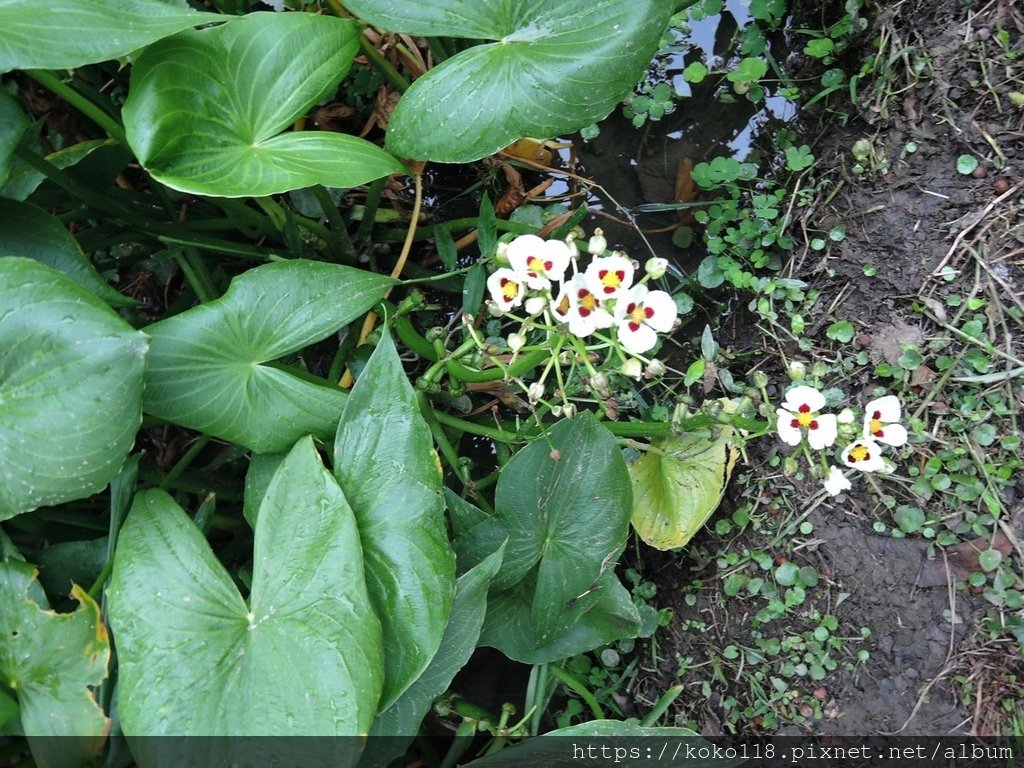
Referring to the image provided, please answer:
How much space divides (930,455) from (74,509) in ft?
6.01

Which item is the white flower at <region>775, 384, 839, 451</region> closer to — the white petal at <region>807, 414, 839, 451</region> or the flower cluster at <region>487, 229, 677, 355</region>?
the white petal at <region>807, 414, 839, 451</region>

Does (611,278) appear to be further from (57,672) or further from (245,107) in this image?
(57,672)

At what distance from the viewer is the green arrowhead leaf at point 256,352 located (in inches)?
47.2

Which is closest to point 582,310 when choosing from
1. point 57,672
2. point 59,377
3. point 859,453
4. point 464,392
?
point 859,453

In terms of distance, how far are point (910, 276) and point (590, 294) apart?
0.91 meters

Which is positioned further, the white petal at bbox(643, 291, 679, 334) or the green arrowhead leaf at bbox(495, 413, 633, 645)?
the green arrowhead leaf at bbox(495, 413, 633, 645)

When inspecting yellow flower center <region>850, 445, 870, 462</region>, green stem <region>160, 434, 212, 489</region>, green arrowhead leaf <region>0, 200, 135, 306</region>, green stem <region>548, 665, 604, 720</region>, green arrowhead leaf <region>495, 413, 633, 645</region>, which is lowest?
green stem <region>548, 665, 604, 720</region>

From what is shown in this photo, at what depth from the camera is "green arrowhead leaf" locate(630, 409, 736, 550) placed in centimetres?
153

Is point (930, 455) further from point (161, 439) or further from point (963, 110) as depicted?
point (161, 439)

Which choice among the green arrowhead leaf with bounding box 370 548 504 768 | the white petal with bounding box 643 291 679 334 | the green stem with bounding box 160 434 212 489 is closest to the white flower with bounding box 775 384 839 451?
the white petal with bounding box 643 291 679 334

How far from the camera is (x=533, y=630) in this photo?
146cm

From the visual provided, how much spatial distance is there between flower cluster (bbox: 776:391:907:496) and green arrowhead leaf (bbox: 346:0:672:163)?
0.58 metres

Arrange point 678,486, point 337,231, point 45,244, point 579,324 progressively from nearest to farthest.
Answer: point 579,324, point 45,244, point 678,486, point 337,231

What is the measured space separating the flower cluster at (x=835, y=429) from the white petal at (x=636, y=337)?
24cm
